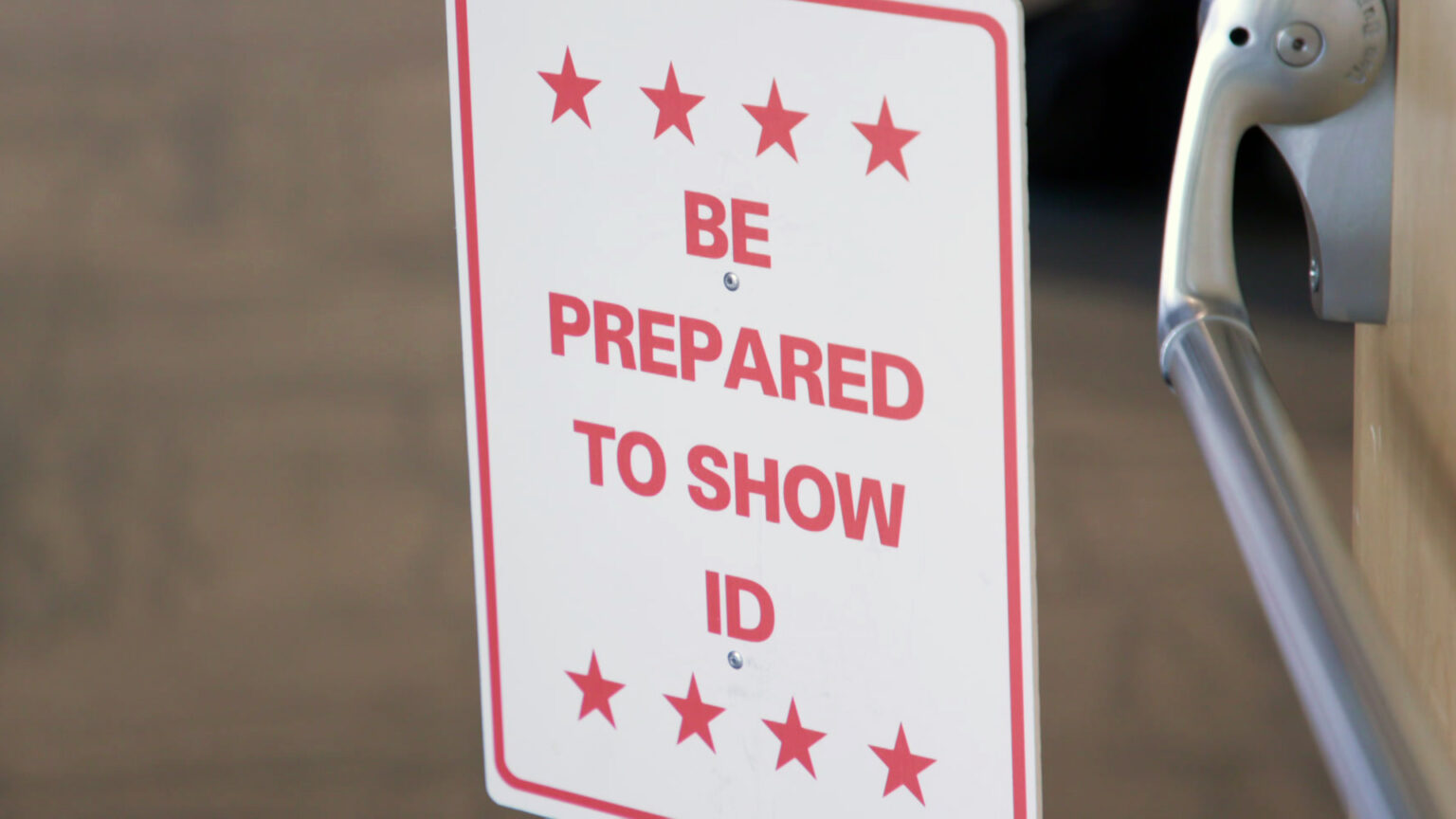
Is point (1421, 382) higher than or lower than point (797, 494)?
higher

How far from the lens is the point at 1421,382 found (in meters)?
0.34

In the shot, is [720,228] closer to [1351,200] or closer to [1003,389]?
[1003,389]

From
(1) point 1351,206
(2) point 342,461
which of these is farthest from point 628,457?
(2) point 342,461

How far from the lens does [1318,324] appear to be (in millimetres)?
1379

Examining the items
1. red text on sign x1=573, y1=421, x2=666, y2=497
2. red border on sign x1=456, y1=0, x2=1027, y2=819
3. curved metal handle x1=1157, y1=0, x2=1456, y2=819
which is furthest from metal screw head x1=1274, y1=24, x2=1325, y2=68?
red text on sign x1=573, y1=421, x2=666, y2=497

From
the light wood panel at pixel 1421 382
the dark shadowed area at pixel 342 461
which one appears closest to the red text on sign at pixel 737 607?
the light wood panel at pixel 1421 382

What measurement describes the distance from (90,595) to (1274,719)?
0.92 m

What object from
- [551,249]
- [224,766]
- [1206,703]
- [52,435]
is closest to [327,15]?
[52,435]

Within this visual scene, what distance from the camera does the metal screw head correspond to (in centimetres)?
37

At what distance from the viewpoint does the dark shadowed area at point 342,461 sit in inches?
50.8

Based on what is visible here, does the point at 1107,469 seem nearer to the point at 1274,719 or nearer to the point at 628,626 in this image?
the point at 1274,719

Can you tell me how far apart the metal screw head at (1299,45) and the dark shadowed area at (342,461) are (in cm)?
92

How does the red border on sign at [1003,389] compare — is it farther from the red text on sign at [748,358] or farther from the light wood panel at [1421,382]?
the light wood panel at [1421,382]

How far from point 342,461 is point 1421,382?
A: 1.22 metres
